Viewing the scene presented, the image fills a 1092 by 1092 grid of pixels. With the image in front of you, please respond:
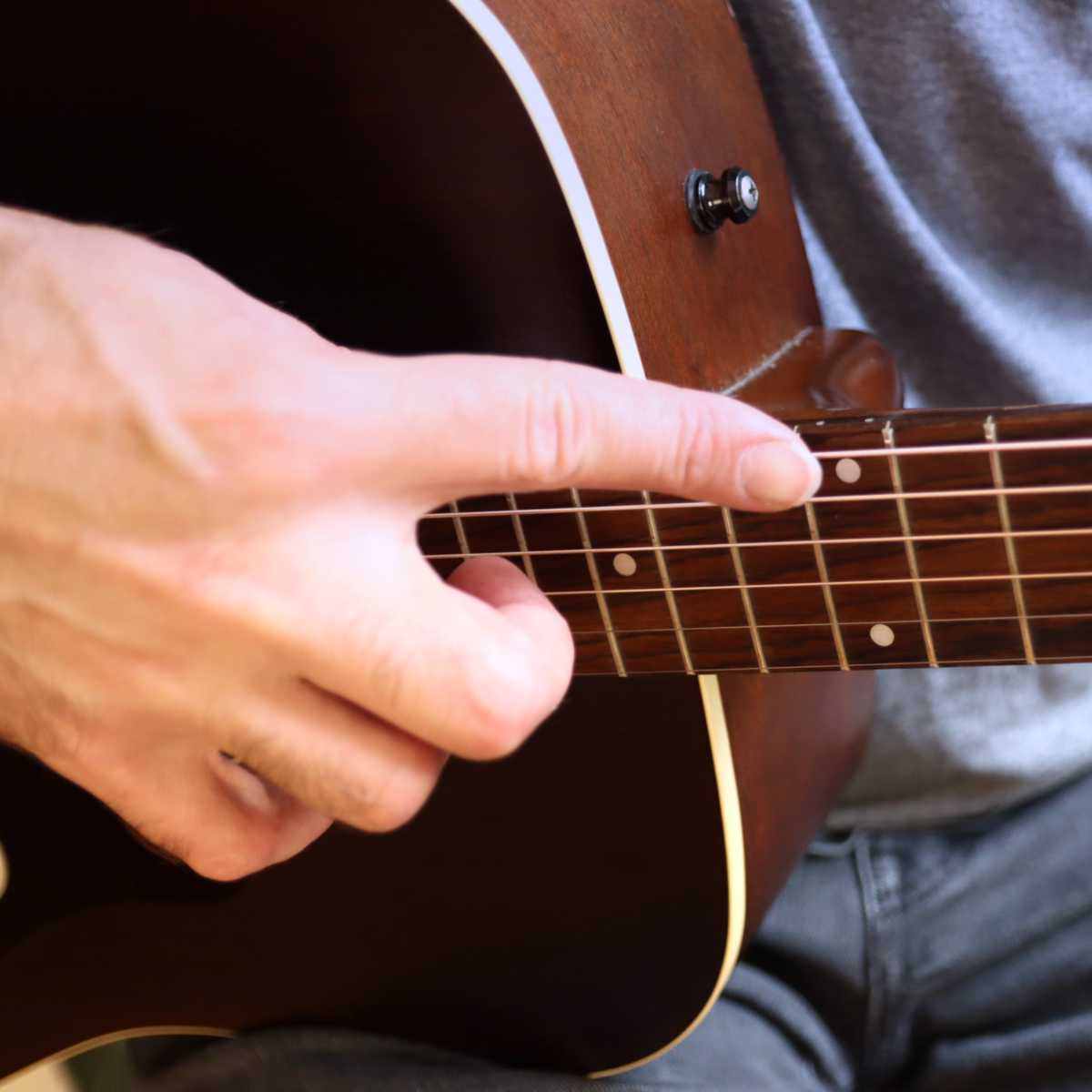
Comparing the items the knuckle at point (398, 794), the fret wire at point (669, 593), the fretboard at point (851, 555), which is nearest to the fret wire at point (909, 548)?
the fretboard at point (851, 555)

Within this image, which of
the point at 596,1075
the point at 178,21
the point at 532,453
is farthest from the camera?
the point at 596,1075

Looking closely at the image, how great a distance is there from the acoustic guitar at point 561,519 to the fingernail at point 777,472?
5cm

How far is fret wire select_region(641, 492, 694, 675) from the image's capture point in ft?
1.85

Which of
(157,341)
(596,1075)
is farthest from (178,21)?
(596,1075)

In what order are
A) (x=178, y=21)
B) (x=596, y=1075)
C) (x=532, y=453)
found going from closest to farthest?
(x=532, y=453) → (x=178, y=21) → (x=596, y=1075)

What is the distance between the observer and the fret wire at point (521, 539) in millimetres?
583

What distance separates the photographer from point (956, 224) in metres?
0.76

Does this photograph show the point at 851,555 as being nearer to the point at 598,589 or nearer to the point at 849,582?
the point at 849,582

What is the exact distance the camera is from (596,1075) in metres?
0.75

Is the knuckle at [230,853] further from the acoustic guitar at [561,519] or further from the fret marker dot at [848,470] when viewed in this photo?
the fret marker dot at [848,470]

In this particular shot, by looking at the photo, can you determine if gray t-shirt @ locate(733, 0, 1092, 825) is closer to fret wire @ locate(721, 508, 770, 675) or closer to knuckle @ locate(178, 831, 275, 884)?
fret wire @ locate(721, 508, 770, 675)

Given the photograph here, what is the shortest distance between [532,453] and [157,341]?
15 cm

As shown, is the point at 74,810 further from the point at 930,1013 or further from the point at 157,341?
the point at 930,1013

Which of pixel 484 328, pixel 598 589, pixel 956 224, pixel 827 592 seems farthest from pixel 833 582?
pixel 956 224
